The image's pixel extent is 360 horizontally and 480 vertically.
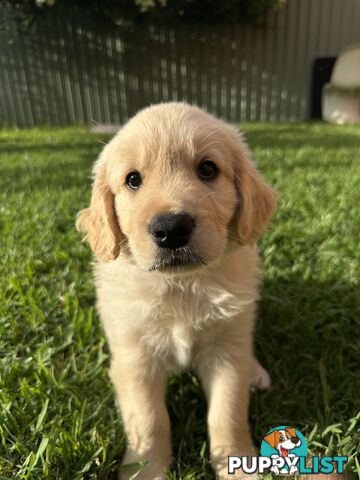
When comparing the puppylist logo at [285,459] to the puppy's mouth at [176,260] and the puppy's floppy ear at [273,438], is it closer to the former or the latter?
the puppy's floppy ear at [273,438]

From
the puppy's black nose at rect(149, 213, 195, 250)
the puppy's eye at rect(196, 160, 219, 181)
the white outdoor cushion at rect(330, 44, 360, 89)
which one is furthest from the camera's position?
the white outdoor cushion at rect(330, 44, 360, 89)

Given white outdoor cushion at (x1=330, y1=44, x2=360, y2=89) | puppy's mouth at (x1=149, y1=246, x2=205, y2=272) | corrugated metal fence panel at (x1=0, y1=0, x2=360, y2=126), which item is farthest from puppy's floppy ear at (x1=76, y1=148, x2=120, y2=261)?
corrugated metal fence panel at (x1=0, y1=0, x2=360, y2=126)

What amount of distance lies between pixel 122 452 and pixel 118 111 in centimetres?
891

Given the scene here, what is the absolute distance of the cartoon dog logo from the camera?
136 cm

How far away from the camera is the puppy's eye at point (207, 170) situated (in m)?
1.56

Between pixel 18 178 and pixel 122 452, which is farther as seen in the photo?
pixel 18 178

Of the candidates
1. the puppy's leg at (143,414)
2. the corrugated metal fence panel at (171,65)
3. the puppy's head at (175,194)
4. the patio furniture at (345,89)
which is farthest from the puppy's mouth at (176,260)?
the corrugated metal fence panel at (171,65)

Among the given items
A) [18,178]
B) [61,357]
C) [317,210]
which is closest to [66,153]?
[18,178]

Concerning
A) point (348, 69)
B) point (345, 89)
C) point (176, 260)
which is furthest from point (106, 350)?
point (348, 69)

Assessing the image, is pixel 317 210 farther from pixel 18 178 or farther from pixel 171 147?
pixel 18 178

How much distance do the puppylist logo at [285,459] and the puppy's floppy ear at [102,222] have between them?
2.77 feet

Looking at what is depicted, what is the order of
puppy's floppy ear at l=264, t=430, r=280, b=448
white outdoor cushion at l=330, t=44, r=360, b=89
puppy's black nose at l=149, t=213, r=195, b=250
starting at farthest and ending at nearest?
white outdoor cushion at l=330, t=44, r=360, b=89
puppy's floppy ear at l=264, t=430, r=280, b=448
puppy's black nose at l=149, t=213, r=195, b=250

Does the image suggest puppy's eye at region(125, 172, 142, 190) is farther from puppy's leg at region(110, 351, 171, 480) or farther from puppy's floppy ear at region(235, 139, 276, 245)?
puppy's leg at region(110, 351, 171, 480)

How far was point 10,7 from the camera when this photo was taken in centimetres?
816
